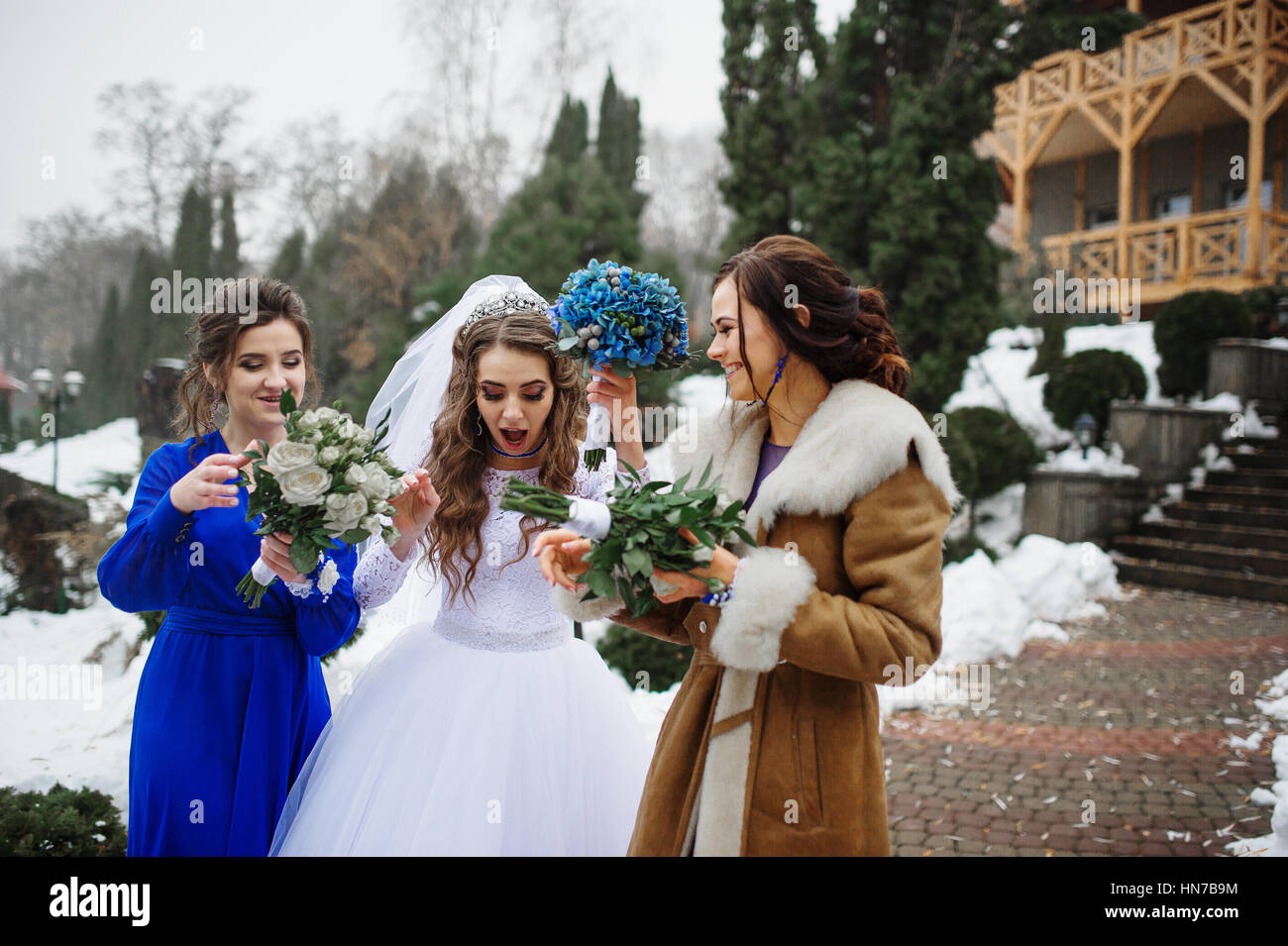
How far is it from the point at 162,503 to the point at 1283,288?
15.1 m

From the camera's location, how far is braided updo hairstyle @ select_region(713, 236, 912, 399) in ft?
6.35

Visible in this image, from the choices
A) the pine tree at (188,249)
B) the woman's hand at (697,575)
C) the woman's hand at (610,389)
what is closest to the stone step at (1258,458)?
the woman's hand at (610,389)

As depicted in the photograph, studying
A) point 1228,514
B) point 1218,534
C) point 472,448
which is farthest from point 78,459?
point 1228,514

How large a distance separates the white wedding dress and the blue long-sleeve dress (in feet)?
0.37

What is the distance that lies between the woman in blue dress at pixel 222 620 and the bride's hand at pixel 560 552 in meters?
0.79

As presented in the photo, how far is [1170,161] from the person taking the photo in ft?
50.6

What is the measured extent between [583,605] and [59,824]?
2891mm

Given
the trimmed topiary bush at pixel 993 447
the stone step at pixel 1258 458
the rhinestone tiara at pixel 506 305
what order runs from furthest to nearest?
the trimmed topiary bush at pixel 993 447 < the stone step at pixel 1258 458 < the rhinestone tiara at pixel 506 305

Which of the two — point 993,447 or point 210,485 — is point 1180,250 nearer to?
point 993,447

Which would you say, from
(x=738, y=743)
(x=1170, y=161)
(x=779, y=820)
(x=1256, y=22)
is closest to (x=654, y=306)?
(x=738, y=743)

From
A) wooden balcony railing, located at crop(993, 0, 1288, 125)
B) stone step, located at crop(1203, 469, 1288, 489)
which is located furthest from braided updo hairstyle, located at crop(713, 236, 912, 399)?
wooden balcony railing, located at crop(993, 0, 1288, 125)

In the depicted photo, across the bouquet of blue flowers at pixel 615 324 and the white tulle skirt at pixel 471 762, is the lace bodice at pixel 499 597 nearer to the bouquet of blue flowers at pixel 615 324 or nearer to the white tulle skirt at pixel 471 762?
the white tulle skirt at pixel 471 762

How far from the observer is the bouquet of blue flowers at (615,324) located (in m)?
2.08

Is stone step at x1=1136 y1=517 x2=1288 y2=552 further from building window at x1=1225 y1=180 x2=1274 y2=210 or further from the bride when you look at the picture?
the bride
